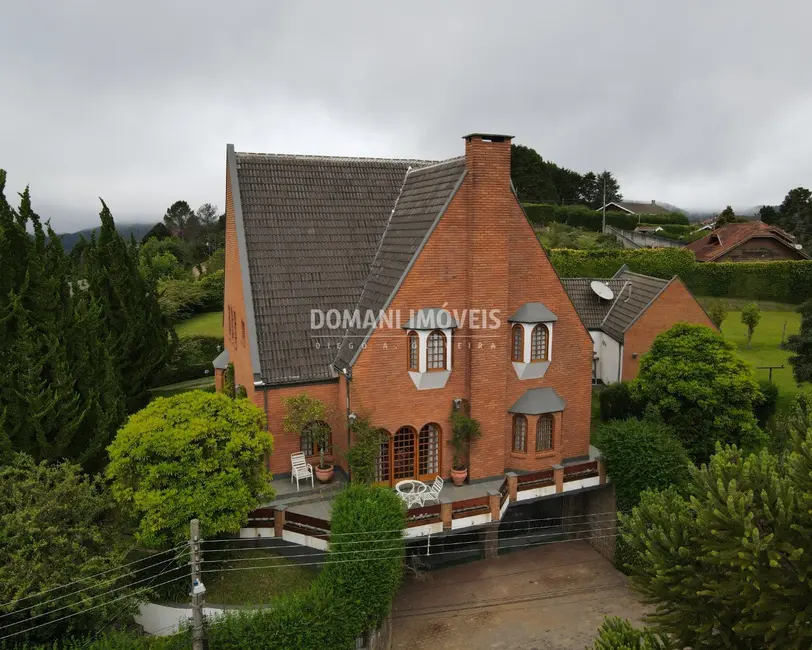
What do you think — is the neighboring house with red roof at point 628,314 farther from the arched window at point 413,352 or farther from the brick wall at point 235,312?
the brick wall at point 235,312

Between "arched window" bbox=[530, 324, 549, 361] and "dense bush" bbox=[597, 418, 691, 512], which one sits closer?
"dense bush" bbox=[597, 418, 691, 512]

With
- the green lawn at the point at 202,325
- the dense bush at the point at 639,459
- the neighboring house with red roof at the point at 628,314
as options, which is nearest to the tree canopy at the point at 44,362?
the dense bush at the point at 639,459

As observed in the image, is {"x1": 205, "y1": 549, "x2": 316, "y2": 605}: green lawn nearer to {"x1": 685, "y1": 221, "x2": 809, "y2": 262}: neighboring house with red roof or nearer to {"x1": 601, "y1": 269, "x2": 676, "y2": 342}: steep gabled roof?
{"x1": 601, "y1": 269, "x2": 676, "y2": 342}: steep gabled roof

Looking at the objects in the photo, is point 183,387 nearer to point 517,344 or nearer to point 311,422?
point 311,422

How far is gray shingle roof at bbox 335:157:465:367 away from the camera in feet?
68.7

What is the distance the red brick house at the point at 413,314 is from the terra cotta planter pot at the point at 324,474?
63cm

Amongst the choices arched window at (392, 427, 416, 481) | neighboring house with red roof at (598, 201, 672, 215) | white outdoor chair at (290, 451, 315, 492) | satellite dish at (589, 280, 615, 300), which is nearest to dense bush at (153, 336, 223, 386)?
white outdoor chair at (290, 451, 315, 492)

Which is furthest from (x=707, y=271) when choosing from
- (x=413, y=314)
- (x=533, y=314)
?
(x=413, y=314)

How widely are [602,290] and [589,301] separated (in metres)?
1.12

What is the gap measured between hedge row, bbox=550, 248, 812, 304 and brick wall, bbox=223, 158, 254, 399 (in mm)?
34835

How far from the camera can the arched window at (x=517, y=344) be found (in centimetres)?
2233

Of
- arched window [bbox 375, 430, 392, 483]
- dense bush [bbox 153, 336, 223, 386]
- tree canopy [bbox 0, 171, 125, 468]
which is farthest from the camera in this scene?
dense bush [bbox 153, 336, 223, 386]

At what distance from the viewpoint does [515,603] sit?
20516mm

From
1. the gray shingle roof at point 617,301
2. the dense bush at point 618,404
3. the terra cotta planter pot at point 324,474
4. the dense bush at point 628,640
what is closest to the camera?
the dense bush at point 628,640
